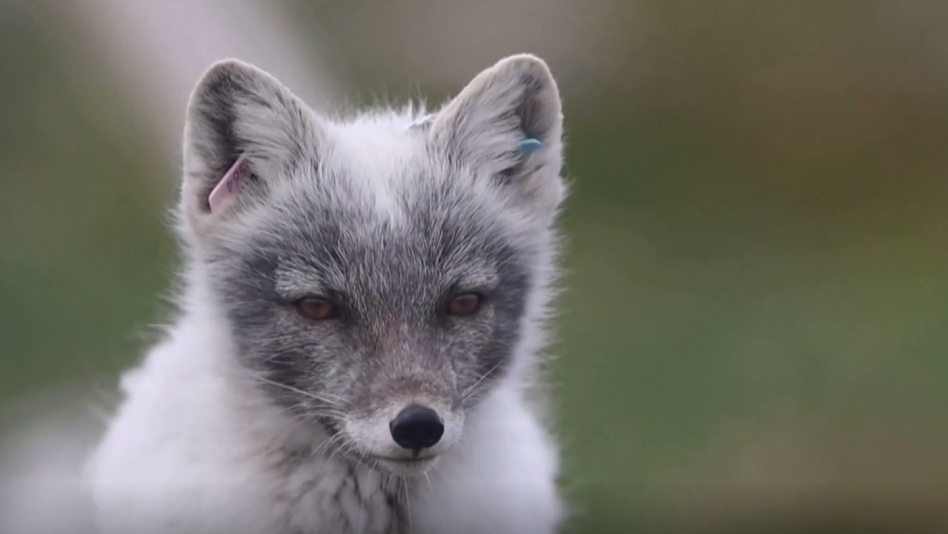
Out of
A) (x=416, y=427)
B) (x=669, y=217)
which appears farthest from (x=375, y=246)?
(x=669, y=217)

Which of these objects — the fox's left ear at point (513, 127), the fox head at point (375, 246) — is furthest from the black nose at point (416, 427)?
the fox's left ear at point (513, 127)

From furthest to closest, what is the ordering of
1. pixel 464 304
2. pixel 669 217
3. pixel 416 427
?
1. pixel 669 217
2. pixel 464 304
3. pixel 416 427

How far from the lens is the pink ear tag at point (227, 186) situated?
1.02 meters

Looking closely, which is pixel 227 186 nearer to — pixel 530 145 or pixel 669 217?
pixel 530 145

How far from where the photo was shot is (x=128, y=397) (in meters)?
1.18

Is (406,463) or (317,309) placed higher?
(317,309)

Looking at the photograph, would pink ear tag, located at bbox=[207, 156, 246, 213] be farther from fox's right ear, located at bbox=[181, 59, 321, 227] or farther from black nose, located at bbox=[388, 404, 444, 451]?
black nose, located at bbox=[388, 404, 444, 451]

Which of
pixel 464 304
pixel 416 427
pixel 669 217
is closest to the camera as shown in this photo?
pixel 416 427

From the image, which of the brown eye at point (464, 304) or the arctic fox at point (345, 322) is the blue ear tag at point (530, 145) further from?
the brown eye at point (464, 304)

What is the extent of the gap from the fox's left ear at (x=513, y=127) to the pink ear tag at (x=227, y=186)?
0.20 metres

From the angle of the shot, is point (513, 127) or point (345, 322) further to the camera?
point (513, 127)

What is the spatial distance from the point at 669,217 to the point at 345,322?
97 cm

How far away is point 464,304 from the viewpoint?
0.99m

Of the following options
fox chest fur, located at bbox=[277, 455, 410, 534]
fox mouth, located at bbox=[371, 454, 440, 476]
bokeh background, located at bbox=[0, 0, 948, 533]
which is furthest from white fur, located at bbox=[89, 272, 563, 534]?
bokeh background, located at bbox=[0, 0, 948, 533]
